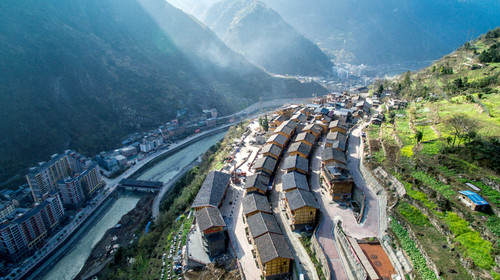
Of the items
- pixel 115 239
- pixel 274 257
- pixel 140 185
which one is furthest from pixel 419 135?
pixel 140 185

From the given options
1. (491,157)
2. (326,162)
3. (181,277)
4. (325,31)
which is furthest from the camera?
(325,31)

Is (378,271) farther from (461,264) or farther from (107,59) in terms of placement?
(107,59)

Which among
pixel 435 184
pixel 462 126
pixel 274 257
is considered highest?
pixel 462 126

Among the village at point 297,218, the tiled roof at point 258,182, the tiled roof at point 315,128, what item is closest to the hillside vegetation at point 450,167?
the village at point 297,218

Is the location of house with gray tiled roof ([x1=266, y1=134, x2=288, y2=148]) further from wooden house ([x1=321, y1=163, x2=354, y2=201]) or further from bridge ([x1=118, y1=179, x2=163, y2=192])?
bridge ([x1=118, y1=179, x2=163, y2=192])

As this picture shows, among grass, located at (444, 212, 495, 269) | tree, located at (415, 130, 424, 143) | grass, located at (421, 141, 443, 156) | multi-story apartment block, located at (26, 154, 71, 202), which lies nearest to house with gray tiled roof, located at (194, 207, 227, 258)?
grass, located at (444, 212, 495, 269)

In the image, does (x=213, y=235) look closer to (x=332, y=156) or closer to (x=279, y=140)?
(x=332, y=156)

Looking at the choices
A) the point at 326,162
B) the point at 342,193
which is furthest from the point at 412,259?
the point at 326,162
